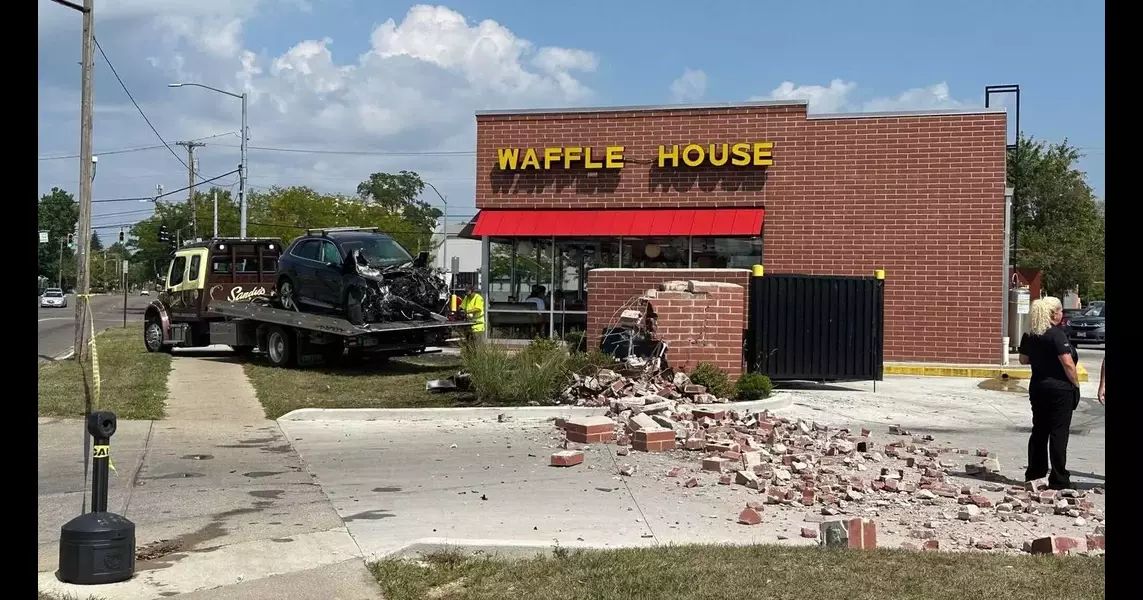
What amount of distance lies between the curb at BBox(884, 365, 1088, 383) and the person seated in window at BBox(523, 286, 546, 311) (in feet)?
26.6

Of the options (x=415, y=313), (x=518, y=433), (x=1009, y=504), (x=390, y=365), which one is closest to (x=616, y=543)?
(x=1009, y=504)

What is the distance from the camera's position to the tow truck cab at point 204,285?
23.8 m

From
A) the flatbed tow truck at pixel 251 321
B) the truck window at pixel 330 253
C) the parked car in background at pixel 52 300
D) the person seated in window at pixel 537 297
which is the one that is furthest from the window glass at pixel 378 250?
the parked car in background at pixel 52 300

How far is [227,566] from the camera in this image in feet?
20.8

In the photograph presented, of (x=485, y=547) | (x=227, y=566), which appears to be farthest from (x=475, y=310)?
(x=227, y=566)

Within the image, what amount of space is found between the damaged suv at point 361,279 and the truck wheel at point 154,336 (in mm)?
5779

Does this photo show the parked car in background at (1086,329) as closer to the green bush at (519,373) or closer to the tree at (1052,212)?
the tree at (1052,212)

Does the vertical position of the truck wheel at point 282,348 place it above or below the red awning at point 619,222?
below

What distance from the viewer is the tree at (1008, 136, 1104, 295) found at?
5069 centimetres

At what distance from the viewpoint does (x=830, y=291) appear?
15.8 meters

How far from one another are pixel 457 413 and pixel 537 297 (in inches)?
436

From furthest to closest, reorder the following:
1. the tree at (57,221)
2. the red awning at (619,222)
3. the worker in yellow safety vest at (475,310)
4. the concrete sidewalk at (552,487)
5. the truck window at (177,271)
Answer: the tree at (57,221)
the truck window at (177,271)
the red awning at (619,222)
the worker in yellow safety vest at (475,310)
the concrete sidewalk at (552,487)

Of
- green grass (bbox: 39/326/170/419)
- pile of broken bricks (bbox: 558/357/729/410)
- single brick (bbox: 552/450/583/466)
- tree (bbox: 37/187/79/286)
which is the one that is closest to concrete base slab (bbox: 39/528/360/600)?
single brick (bbox: 552/450/583/466)
